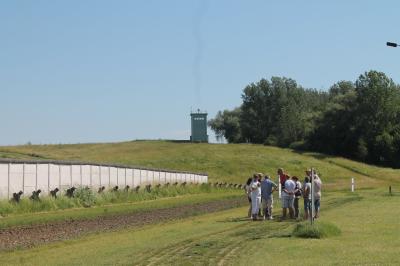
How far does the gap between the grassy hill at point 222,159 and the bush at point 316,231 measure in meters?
66.3

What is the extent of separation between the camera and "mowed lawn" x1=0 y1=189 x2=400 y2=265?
52.4 feet

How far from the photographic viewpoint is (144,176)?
209 ft

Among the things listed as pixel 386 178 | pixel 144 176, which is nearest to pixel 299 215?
pixel 144 176

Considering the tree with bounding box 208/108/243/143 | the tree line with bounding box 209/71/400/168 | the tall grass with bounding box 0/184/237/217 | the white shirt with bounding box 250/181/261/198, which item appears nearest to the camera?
the white shirt with bounding box 250/181/261/198

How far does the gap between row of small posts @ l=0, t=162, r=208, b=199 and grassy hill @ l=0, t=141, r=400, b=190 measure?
2561 centimetres

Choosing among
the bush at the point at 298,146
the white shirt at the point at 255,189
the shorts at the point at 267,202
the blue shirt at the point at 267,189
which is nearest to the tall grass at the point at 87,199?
the white shirt at the point at 255,189

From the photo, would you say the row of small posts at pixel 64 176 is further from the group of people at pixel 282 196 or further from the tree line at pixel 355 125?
the tree line at pixel 355 125

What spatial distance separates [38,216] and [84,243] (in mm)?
12657

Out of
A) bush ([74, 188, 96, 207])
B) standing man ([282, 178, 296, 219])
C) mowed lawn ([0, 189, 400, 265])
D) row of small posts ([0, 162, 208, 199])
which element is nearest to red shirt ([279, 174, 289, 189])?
standing man ([282, 178, 296, 219])

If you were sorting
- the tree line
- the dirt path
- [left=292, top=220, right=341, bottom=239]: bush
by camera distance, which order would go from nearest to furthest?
[left=292, top=220, right=341, bottom=239]: bush < the dirt path < the tree line

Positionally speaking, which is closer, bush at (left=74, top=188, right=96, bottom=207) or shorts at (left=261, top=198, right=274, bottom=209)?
shorts at (left=261, top=198, right=274, bottom=209)

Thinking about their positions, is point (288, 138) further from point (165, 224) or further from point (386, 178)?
point (165, 224)

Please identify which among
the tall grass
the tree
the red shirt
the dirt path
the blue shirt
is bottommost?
the dirt path

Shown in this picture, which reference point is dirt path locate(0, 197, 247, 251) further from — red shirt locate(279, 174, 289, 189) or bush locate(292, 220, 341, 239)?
bush locate(292, 220, 341, 239)
